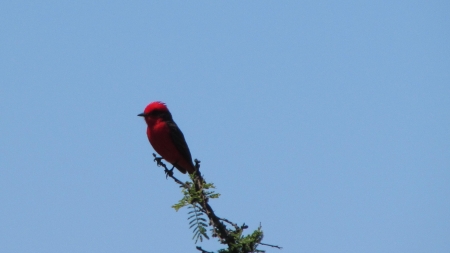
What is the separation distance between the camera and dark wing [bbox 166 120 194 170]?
10664 millimetres

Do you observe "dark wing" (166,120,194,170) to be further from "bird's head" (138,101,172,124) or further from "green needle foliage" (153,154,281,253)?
"green needle foliage" (153,154,281,253)

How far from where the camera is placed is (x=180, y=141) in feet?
35.4

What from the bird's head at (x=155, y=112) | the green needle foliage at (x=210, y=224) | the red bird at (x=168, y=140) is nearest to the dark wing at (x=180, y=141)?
the red bird at (x=168, y=140)

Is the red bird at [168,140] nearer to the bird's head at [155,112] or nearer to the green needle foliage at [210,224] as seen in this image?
the bird's head at [155,112]

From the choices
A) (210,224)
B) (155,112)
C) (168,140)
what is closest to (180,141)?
(168,140)

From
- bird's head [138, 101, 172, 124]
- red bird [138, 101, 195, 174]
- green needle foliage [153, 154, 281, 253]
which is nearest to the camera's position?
green needle foliage [153, 154, 281, 253]

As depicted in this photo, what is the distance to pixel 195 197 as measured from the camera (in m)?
4.53

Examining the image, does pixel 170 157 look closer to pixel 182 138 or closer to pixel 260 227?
pixel 182 138

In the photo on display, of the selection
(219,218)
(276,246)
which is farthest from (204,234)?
(276,246)

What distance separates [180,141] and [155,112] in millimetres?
789

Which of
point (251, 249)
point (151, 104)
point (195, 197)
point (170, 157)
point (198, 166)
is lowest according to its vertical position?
Result: point (251, 249)

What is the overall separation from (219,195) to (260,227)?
0.38m

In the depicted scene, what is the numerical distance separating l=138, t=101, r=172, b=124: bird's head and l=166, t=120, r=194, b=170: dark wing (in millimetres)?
235

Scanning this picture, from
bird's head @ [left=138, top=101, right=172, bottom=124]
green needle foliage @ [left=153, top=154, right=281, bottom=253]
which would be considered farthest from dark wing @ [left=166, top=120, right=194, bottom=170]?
green needle foliage @ [left=153, top=154, right=281, bottom=253]
